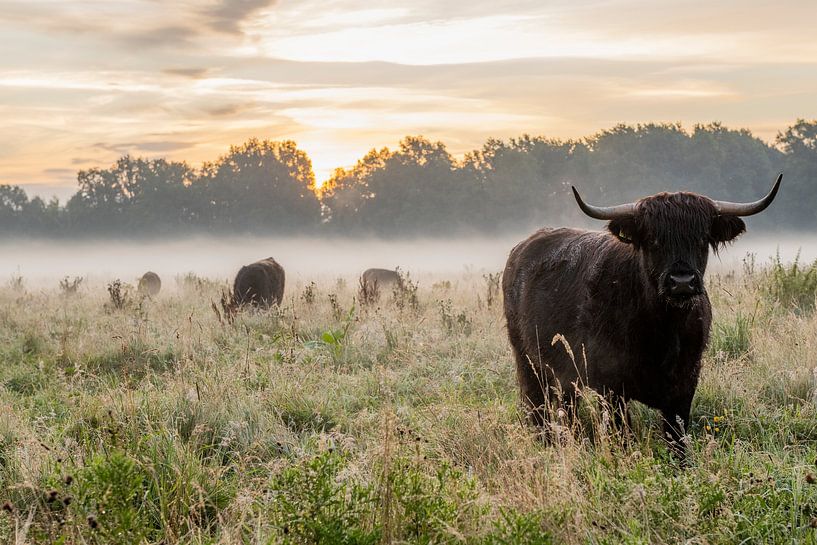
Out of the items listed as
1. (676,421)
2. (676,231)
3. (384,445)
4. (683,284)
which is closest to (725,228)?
(676,231)

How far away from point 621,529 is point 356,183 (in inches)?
2570

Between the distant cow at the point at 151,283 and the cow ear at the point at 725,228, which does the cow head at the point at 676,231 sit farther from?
the distant cow at the point at 151,283

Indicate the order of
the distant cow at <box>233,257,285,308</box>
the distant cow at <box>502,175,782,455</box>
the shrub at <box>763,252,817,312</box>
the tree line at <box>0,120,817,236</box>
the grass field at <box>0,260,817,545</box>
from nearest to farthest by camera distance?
the grass field at <box>0,260,817,545</box> → the distant cow at <box>502,175,782,455</box> → the shrub at <box>763,252,817,312</box> → the distant cow at <box>233,257,285,308</box> → the tree line at <box>0,120,817,236</box>

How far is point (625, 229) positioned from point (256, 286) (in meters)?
10.5

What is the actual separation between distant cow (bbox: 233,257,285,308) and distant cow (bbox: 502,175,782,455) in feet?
31.2

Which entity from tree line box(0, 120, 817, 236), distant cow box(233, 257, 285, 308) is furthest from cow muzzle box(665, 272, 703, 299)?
tree line box(0, 120, 817, 236)

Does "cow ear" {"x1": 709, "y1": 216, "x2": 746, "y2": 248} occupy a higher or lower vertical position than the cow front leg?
higher

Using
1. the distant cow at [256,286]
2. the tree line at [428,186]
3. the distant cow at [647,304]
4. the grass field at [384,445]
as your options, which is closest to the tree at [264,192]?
the tree line at [428,186]

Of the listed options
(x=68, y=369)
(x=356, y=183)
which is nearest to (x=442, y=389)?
(x=68, y=369)

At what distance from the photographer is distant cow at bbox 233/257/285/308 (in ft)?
46.6

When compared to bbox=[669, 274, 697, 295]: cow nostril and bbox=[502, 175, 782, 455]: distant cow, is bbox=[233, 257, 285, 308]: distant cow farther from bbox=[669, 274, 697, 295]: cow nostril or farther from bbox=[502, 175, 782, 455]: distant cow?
bbox=[669, 274, 697, 295]: cow nostril

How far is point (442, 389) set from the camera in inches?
277

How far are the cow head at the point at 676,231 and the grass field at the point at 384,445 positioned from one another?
103cm

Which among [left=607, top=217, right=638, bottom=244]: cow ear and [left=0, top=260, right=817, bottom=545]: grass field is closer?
[left=0, top=260, right=817, bottom=545]: grass field
